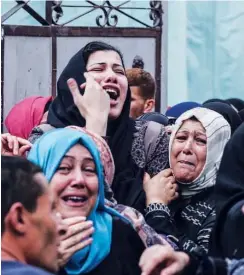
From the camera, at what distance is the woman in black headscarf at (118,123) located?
15.2 ft

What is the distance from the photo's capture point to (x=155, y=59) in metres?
7.82

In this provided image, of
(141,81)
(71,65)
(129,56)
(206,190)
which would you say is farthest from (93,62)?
(129,56)

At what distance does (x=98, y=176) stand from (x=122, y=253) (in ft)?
0.96

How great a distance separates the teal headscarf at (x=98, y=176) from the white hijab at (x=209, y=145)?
68cm

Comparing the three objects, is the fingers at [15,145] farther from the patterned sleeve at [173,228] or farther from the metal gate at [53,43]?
the metal gate at [53,43]

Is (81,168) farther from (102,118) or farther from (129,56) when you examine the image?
(129,56)

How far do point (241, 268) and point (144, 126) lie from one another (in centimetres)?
149

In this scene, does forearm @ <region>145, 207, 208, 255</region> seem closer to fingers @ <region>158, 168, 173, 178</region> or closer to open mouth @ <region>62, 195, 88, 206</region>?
fingers @ <region>158, 168, 173, 178</region>

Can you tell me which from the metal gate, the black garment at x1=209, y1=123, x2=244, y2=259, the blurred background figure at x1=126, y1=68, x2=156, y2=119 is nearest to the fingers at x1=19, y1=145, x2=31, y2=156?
the black garment at x1=209, y1=123, x2=244, y2=259

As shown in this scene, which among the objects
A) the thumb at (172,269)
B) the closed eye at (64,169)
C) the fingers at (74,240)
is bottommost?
the fingers at (74,240)

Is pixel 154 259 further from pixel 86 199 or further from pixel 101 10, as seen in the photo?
pixel 101 10

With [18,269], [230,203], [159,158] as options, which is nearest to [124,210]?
[230,203]

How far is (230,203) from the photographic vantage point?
405cm

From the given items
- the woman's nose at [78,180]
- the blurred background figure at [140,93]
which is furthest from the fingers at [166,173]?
the blurred background figure at [140,93]
